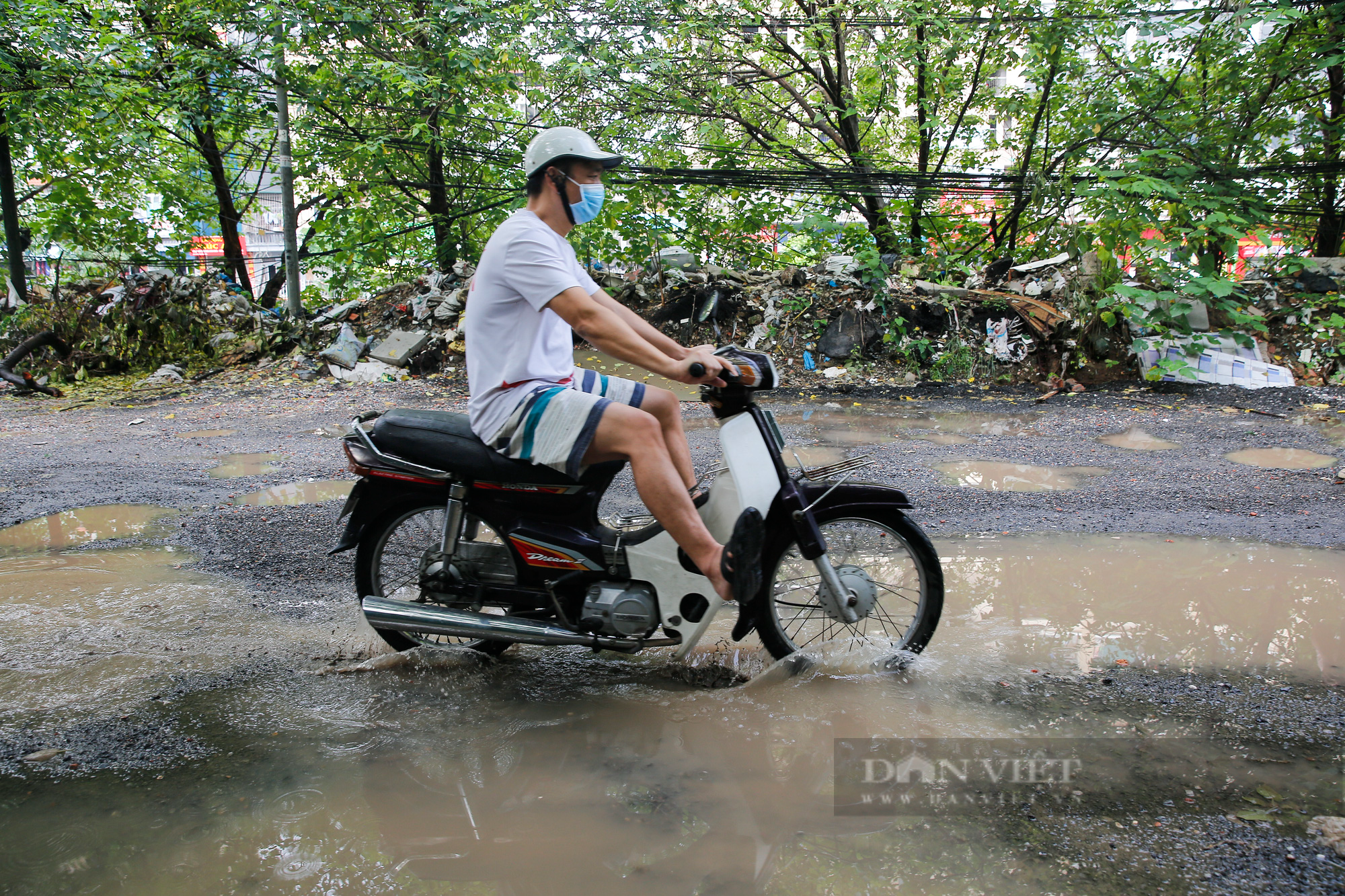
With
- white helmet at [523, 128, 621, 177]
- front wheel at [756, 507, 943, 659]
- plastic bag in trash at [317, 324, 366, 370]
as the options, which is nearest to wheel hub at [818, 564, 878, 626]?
front wheel at [756, 507, 943, 659]

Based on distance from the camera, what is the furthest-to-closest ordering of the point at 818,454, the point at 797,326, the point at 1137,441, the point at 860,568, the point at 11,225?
the point at 11,225, the point at 797,326, the point at 1137,441, the point at 818,454, the point at 860,568

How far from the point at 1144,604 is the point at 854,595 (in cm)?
157

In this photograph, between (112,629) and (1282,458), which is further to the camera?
(1282,458)

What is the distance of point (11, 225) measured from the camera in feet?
40.3

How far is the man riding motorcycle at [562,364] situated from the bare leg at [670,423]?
0.02 meters

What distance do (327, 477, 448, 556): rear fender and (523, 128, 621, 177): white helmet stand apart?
1.21 metres

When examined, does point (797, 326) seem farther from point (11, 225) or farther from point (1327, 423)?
point (11, 225)

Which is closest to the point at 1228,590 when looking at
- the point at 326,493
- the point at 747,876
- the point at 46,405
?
the point at 747,876

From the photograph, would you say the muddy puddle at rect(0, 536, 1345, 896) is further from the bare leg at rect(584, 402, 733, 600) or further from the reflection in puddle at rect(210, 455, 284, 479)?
the reflection in puddle at rect(210, 455, 284, 479)

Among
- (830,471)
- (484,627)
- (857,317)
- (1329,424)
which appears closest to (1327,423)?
(1329,424)

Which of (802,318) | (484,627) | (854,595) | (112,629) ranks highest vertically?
(802,318)

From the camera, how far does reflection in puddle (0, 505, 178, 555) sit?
446cm

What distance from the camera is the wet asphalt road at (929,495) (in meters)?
2.46

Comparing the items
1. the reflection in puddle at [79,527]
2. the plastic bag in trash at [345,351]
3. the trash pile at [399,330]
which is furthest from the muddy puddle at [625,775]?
the plastic bag in trash at [345,351]
